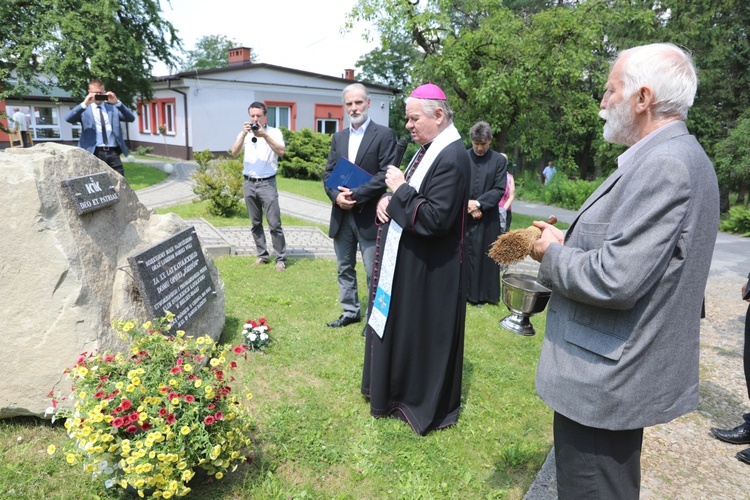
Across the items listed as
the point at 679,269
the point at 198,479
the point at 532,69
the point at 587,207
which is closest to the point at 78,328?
the point at 198,479

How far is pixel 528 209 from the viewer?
19062 millimetres

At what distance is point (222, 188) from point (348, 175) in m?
6.58

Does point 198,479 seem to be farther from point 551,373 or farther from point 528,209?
point 528,209

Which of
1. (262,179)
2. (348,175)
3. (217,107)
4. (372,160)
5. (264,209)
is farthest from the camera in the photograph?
Result: (217,107)

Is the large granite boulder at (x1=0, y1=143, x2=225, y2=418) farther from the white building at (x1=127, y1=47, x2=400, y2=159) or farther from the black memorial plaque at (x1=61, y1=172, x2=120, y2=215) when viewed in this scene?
the white building at (x1=127, y1=47, x2=400, y2=159)

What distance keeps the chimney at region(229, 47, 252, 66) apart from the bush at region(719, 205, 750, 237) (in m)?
25.8

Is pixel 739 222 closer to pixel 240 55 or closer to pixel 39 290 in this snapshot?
pixel 39 290

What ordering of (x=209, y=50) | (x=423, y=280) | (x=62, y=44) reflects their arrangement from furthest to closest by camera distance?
(x=209, y=50)
(x=62, y=44)
(x=423, y=280)

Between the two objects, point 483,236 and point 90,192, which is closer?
point 90,192

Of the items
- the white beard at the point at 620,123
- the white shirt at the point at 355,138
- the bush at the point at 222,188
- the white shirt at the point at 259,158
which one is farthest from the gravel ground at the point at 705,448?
the bush at the point at 222,188

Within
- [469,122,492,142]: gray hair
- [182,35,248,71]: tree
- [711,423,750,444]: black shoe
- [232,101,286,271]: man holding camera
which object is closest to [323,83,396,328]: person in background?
[469,122,492,142]: gray hair

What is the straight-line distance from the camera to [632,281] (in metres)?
1.59

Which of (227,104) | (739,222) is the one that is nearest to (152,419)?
(739,222)

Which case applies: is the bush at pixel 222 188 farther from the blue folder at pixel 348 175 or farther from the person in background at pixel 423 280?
the person in background at pixel 423 280
